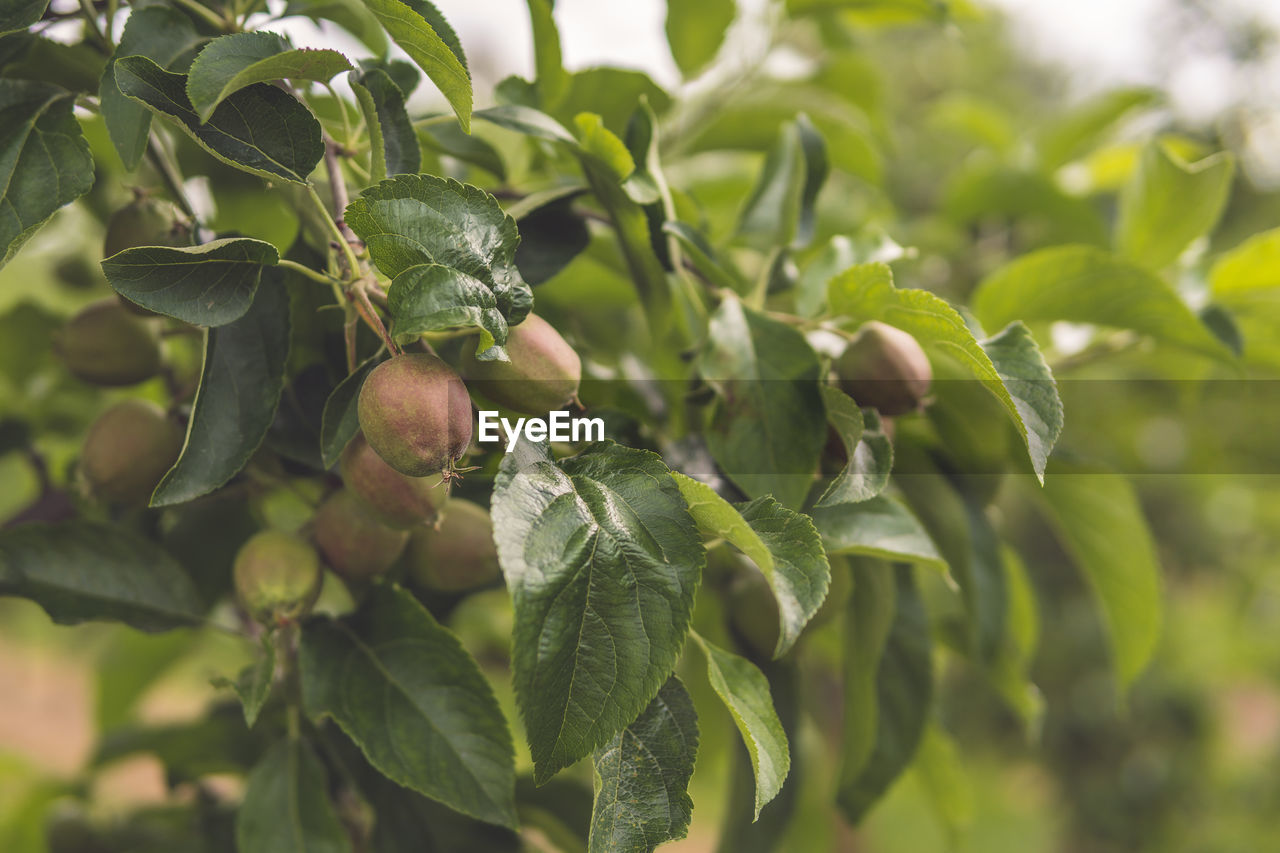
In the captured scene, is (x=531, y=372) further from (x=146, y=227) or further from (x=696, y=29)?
(x=696, y=29)

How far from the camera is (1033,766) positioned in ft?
10.6

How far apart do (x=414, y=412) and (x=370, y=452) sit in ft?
0.20

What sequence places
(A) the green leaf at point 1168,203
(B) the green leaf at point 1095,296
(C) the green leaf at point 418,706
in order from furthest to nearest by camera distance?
(A) the green leaf at point 1168,203
(B) the green leaf at point 1095,296
(C) the green leaf at point 418,706

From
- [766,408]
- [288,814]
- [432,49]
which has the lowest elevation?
[288,814]

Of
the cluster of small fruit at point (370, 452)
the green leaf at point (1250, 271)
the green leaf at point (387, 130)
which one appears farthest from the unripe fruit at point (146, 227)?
the green leaf at point (1250, 271)

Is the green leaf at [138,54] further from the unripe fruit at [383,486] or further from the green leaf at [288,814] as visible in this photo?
the green leaf at [288,814]

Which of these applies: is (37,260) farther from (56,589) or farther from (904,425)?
(904,425)

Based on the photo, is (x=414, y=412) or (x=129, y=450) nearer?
(x=414, y=412)

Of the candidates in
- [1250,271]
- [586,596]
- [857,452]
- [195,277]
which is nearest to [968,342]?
→ [857,452]

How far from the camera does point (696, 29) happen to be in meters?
0.61

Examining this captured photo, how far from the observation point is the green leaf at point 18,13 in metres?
0.32

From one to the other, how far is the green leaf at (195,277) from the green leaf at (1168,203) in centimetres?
54

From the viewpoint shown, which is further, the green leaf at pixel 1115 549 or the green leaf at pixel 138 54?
the green leaf at pixel 1115 549

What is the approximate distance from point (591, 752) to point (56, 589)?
0.93ft
